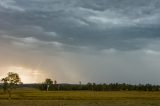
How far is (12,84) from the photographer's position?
131375mm

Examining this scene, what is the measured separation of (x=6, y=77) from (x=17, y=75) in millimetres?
4071

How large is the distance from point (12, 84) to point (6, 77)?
328 centimetres

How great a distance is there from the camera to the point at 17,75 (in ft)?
436

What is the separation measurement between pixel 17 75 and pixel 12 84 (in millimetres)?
3822

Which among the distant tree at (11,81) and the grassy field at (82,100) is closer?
the grassy field at (82,100)

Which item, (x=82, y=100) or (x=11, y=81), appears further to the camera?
(x=11, y=81)

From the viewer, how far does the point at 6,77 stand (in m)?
131

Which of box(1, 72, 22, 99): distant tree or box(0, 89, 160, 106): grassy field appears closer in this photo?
box(0, 89, 160, 106): grassy field
